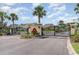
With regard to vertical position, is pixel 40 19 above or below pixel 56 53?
above

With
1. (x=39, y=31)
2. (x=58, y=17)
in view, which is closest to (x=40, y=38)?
(x=39, y=31)

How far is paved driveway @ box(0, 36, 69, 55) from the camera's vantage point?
9.37m

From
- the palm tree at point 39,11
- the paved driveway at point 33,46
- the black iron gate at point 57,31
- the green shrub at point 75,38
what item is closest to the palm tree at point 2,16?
the paved driveway at point 33,46

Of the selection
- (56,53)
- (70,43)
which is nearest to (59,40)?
(70,43)

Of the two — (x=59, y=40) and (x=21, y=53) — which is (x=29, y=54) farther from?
(x=59, y=40)

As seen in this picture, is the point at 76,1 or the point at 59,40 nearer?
the point at 76,1

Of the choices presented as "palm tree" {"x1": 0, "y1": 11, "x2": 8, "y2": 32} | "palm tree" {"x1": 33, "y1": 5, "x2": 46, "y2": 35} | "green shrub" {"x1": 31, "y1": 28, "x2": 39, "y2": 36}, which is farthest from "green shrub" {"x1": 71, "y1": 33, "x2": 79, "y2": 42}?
"palm tree" {"x1": 0, "y1": 11, "x2": 8, "y2": 32}

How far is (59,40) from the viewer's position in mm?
10367

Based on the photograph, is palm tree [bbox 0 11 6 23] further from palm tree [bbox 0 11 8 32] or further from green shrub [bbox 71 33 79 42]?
green shrub [bbox 71 33 79 42]

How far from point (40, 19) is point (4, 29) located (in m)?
1.43

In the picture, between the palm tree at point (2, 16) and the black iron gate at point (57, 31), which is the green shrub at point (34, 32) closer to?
the black iron gate at point (57, 31)
